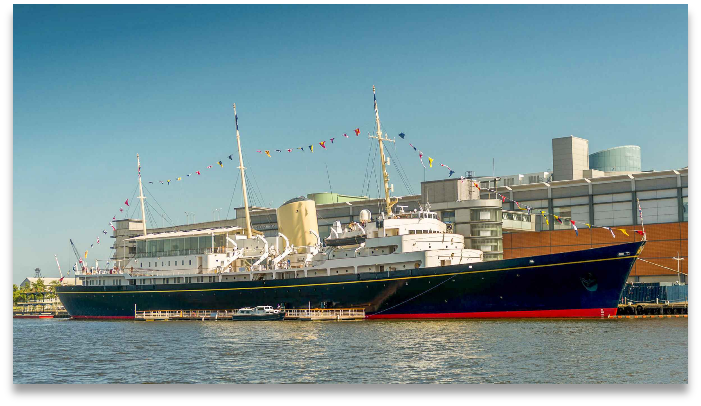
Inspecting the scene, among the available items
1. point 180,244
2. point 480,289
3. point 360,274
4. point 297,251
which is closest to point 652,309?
point 480,289

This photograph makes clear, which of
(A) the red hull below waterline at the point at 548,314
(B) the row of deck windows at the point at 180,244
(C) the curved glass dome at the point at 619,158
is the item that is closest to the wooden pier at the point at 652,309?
(A) the red hull below waterline at the point at 548,314

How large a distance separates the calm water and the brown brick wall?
2284 cm

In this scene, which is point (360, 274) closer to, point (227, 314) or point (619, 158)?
point (227, 314)

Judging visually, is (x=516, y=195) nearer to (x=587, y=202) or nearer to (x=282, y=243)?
(x=587, y=202)

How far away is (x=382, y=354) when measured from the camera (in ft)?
100

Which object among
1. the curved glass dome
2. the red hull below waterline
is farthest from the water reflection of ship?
the curved glass dome

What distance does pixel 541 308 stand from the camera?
46844mm

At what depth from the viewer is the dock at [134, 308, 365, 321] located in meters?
52.8

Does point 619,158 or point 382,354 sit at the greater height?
point 619,158

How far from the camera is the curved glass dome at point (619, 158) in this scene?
467 ft

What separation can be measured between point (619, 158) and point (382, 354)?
125253 mm

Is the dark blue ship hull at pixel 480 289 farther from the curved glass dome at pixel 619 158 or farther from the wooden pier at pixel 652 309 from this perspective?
the curved glass dome at pixel 619 158

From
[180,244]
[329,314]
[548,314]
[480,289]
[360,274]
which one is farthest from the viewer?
[180,244]
